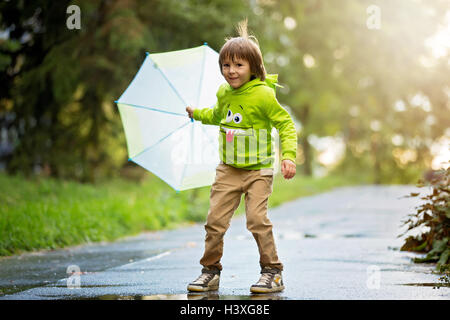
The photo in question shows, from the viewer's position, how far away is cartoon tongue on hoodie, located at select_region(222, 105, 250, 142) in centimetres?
527

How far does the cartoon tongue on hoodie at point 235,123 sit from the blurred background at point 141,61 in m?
2.45

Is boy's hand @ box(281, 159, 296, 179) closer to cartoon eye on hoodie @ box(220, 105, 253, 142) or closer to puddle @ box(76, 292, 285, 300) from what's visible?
cartoon eye on hoodie @ box(220, 105, 253, 142)

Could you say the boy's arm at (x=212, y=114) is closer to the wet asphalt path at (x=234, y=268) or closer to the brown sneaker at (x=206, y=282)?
the brown sneaker at (x=206, y=282)

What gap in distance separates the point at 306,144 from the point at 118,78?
23188mm

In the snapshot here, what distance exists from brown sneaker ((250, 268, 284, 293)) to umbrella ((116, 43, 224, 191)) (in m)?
1.35

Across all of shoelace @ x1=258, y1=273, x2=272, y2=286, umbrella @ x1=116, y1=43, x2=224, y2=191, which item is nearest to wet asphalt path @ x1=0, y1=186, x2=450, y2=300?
shoelace @ x1=258, y1=273, x2=272, y2=286

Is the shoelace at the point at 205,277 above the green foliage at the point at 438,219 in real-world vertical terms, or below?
below

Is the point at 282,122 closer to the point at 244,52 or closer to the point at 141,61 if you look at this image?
the point at 244,52

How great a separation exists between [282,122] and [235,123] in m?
0.35

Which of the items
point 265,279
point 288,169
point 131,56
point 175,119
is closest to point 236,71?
point 288,169

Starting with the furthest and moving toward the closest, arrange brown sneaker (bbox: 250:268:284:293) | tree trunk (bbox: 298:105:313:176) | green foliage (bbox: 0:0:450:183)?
tree trunk (bbox: 298:105:313:176)
green foliage (bbox: 0:0:450:183)
brown sneaker (bbox: 250:268:284:293)

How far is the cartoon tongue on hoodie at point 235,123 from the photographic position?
17.3 ft

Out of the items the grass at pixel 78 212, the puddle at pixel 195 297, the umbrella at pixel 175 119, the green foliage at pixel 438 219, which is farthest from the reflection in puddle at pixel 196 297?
the grass at pixel 78 212

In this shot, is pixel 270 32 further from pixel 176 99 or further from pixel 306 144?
pixel 306 144
